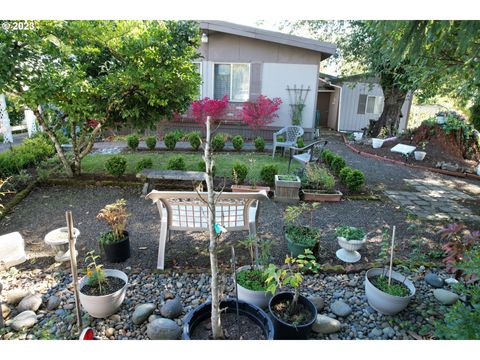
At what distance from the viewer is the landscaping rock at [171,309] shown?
2.39 m

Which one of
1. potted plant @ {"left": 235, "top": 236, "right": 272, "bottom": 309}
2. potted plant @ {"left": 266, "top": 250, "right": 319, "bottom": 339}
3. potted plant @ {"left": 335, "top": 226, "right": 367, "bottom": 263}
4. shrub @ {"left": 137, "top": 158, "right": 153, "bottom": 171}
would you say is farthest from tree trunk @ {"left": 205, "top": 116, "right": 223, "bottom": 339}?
shrub @ {"left": 137, "top": 158, "right": 153, "bottom": 171}

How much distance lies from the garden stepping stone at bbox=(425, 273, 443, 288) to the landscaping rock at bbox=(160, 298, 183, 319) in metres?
2.39

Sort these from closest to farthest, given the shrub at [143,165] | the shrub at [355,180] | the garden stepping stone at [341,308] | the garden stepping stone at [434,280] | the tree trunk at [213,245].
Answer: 1. the tree trunk at [213,245]
2. the garden stepping stone at [341,308]
3. the garden stepping stone at [434,280]
4. the shrub at [355,180]
5. the shrub at [143,165]

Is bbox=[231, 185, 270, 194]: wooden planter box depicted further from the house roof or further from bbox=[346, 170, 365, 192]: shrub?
the house roof

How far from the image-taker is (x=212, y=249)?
1.71 m

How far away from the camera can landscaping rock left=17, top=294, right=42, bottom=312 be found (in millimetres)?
2410

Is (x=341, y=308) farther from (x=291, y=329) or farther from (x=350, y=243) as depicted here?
(x=350, y=243)

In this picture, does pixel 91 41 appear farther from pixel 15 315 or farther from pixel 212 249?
pixel 212 249

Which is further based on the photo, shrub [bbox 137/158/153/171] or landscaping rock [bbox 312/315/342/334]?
shrub [bbox 137/158/153/171]

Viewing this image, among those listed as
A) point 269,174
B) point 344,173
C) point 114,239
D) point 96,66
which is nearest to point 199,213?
point 114,239

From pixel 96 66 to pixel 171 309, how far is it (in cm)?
491

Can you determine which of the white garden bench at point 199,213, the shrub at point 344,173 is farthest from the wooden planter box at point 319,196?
the white garden bench at point 199,213

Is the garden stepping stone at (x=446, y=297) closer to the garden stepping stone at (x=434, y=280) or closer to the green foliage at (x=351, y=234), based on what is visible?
the garden stepping stone at (x=434, y=280)

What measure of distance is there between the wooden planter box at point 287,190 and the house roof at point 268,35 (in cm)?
694
